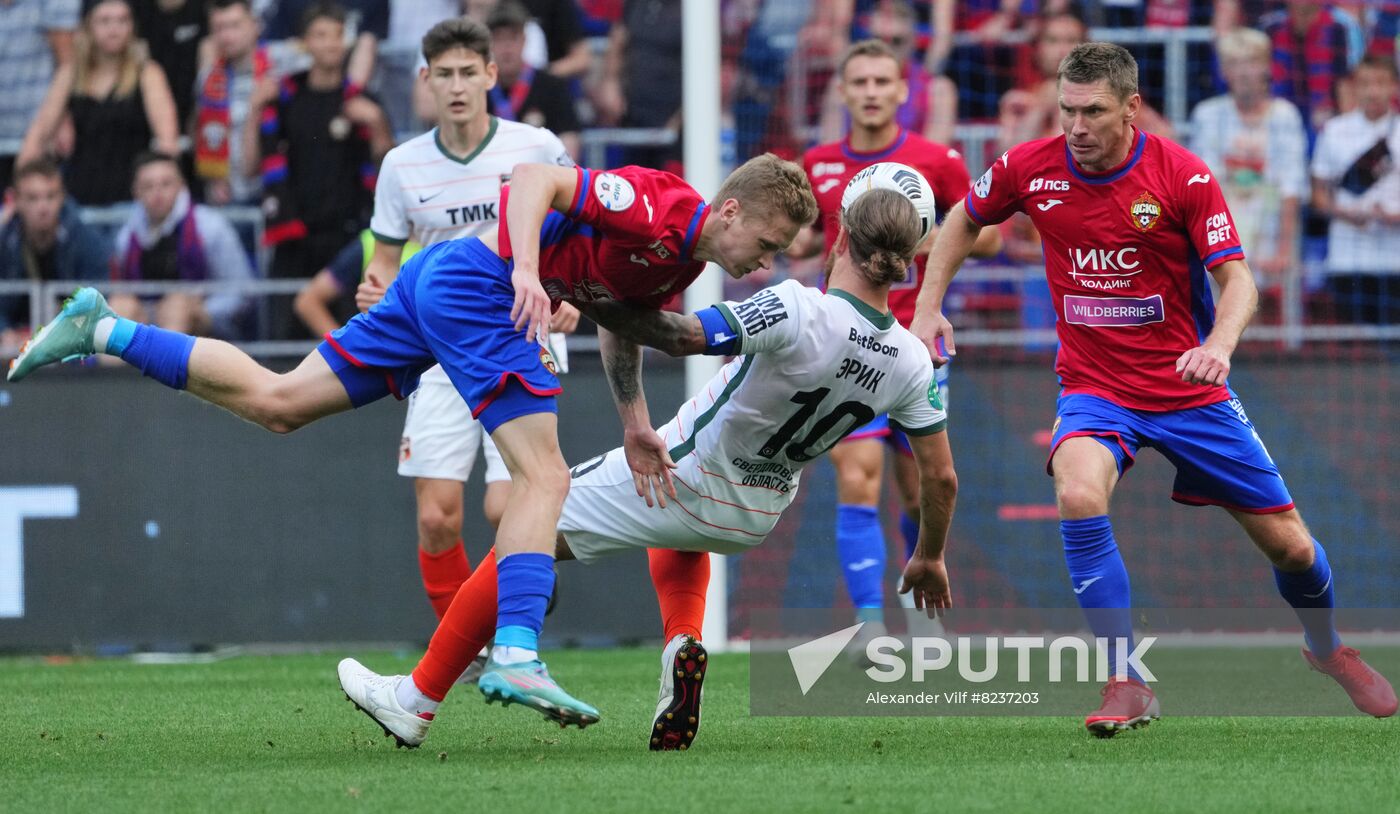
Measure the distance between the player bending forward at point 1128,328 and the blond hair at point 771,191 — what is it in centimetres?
108

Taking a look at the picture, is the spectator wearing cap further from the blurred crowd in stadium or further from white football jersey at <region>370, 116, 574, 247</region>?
white football jersey at <region>370, 116, 574, 247</region>

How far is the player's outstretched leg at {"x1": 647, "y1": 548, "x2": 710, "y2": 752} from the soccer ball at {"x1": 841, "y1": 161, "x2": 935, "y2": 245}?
118 cm

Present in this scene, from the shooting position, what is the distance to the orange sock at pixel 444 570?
7.23m

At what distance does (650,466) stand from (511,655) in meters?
0.76

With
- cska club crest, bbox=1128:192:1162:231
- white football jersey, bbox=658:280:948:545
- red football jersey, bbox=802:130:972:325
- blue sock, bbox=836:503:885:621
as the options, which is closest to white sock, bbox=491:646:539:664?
white football jersey, bbox=658:280:948:545

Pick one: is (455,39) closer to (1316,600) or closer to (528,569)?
(528,569)

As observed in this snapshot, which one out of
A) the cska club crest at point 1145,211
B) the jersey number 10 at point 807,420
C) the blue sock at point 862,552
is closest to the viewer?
the jersey number 10 at point 807,420

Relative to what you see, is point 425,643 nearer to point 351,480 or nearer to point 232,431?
point 351,480

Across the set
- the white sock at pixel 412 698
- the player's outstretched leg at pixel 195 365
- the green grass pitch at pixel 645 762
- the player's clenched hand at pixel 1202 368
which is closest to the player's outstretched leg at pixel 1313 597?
the green grass pitch at pixel 645 762

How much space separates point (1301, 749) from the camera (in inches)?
194

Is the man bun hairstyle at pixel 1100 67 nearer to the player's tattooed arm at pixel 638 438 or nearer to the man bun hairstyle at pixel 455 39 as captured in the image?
the player's tattooed arm at pixel 638 438

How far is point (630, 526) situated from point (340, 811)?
1457mm

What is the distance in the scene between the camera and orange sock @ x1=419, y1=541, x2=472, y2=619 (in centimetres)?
723

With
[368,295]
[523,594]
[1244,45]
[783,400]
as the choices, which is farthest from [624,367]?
[1244,45]
